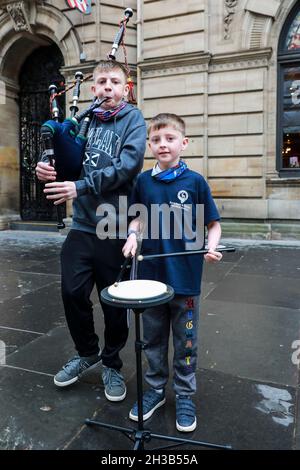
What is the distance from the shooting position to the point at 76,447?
7.38 feet

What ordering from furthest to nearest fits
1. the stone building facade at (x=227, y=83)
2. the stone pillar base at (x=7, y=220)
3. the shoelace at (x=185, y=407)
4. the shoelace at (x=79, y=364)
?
the stone pillar base at (x=7, y=220) → the stone building facade at (x=227, y=83) → the shoelace at (x=79, y=364) → the shoelace at (x=185, y=407)

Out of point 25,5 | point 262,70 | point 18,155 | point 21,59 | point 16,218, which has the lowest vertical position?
point 16,218

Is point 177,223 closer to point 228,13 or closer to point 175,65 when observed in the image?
point 175,65

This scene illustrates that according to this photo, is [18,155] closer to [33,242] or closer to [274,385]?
[33,242]

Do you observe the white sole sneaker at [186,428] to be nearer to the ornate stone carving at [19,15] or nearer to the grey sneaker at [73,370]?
the grey sneaker at [73,370]

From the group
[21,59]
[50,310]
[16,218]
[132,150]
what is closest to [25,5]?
[21,59]

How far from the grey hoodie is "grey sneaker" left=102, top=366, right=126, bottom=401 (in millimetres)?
983

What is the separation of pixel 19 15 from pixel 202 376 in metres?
12.0

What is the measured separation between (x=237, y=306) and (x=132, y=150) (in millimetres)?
2789

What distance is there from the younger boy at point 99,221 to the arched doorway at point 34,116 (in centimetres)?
1034

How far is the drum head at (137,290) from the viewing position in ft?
6.68

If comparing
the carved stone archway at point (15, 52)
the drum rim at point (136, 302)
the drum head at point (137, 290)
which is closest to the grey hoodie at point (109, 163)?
the drum head at point (137, 290)

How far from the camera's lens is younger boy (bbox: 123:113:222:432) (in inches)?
99.2

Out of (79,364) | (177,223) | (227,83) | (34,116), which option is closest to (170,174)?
(177,223)
